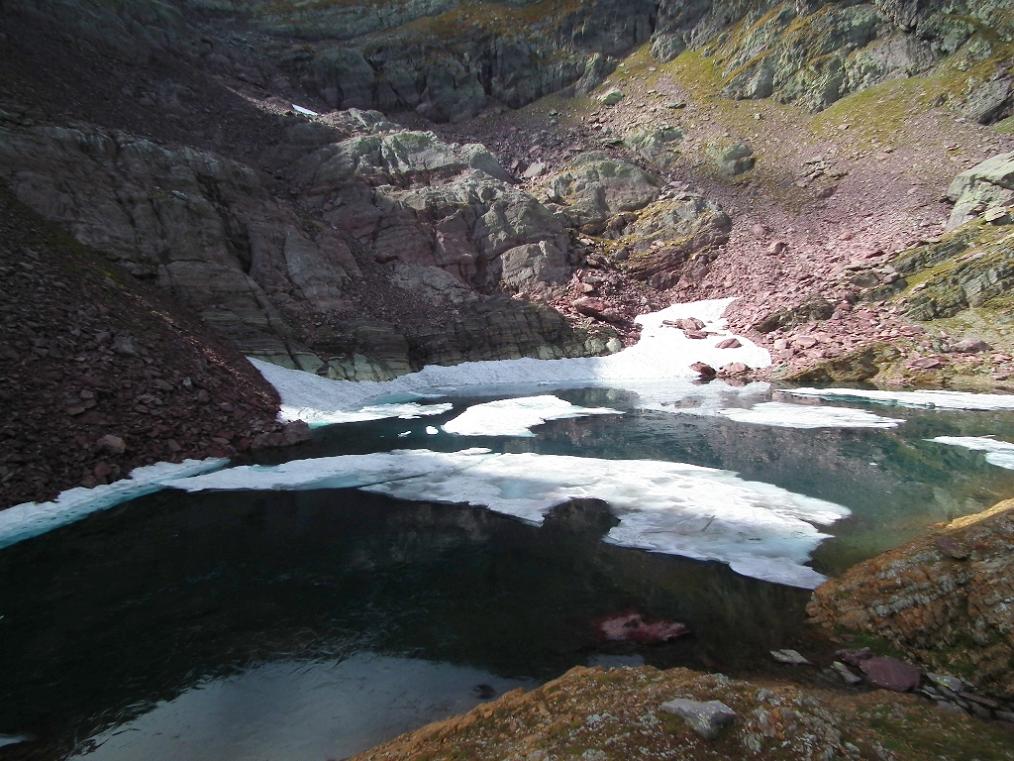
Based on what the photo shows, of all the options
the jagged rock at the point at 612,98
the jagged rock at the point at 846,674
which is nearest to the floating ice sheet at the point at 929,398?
the jagged rock at the point at 846,674

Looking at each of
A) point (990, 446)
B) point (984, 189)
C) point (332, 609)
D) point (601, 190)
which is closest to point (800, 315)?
point (984, 189)

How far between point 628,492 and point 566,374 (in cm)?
2527

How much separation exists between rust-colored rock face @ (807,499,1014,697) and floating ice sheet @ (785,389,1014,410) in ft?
57.5

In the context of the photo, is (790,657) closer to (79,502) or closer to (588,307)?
(79,502)

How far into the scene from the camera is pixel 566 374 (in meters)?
37.3

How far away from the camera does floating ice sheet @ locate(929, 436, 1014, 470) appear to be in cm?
1337

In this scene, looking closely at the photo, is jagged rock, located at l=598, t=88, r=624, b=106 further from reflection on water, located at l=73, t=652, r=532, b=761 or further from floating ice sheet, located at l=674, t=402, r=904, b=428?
reflection on water, located at l=73, t=652, r=532, b=761

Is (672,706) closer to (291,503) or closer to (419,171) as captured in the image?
(291,503)

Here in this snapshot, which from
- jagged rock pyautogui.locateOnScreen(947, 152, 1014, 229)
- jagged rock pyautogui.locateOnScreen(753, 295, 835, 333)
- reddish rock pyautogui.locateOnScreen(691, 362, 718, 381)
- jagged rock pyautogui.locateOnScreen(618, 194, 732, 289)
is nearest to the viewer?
jagged rock pyautogui.locateOnScreen(947, 152, 1014, 229)

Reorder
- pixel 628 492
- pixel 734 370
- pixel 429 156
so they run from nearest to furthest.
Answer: pixel 628 492 → pixel 734 370 → pixel 429 156

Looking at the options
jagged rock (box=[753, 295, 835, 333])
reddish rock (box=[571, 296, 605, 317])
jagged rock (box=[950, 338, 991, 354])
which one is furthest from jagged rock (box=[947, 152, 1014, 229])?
reddish rock (box=[571, 296, 605, 317])

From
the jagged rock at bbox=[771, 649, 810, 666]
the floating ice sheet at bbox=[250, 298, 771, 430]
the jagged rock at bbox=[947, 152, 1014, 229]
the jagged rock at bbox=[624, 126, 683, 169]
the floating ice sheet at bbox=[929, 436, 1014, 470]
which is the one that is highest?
the jagged rock at bbox=[624, 126, 683, 169]

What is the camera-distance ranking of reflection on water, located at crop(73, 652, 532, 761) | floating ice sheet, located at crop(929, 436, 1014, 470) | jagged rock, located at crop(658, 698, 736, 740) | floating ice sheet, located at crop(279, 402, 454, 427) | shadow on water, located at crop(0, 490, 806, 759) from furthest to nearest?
1. floating ice sheet, located at crop(279, 402, 454, 427)
2. floating ice sheet, located at crop(929, 436, 1014, 470)
3. shadow on water, located at crop(0, 490, 806, 759)
4. reflection on water, located at crop(73, 652, 532, 761)
5. jagged rock, located at crop(658, 698, 736, 740)

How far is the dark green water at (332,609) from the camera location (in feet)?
18.1
